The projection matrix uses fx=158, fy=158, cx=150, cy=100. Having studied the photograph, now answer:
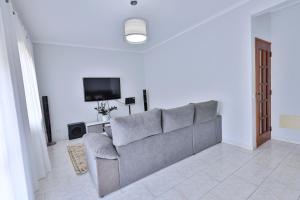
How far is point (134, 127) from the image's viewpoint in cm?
203

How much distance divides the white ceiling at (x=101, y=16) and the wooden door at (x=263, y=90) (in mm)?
1060

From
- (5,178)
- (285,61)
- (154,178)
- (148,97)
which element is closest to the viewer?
(5,178)

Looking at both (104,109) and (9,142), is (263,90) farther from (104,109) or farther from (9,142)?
(104,109)

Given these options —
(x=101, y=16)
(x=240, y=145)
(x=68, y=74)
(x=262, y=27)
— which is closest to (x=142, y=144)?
(x=240, y=145)

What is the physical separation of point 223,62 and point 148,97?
3175mm

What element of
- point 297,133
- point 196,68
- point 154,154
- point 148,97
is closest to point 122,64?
point 148,97

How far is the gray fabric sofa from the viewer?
75.7 inches

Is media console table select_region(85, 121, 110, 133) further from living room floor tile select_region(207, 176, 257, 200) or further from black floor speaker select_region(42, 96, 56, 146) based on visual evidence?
living room floor tile select_region(207, 176, 257, 200)

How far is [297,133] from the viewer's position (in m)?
3.01

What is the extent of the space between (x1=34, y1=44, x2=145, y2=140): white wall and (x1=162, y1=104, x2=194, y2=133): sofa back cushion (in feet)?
10.3

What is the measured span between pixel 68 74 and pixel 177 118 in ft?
11.5

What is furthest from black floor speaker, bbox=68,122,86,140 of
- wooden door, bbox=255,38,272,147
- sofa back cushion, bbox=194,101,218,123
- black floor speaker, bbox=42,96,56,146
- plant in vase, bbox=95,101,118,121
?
wooden door, bbox=255,38,272,147

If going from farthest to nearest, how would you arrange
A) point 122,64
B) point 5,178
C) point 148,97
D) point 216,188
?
point 148,97, point 122,64, point 216,188, point 5,178

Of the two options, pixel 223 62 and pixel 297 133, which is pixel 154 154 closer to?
pixel 223 62
